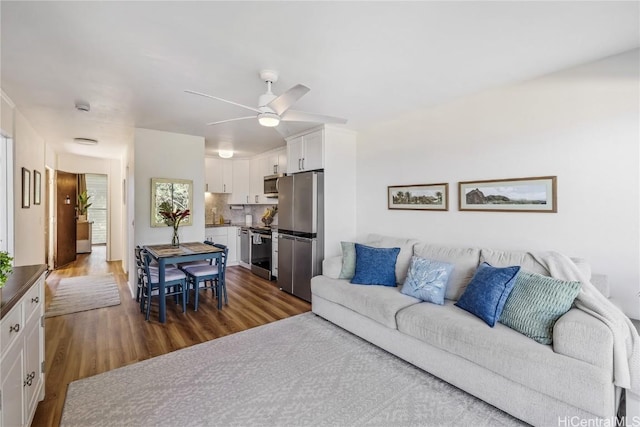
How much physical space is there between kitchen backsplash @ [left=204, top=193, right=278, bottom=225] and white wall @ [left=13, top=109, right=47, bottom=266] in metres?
2.83

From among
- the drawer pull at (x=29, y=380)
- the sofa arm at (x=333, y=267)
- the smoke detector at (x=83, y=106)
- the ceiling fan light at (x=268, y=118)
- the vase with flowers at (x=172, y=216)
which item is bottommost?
the drawer pull at (x=29, y=380)

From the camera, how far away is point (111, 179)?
7.23m

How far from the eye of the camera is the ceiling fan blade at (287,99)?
6.74 ft

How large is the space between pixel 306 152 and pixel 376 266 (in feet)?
6.84

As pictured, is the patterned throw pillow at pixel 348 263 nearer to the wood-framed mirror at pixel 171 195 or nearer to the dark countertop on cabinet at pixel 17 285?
the dark countertop on cabinet at pixel 17 285

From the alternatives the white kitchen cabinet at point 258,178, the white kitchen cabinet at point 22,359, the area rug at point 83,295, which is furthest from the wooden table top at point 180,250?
the white kitchen cabinet at point 258,178

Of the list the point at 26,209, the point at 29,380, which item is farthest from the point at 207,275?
the point at 26,209

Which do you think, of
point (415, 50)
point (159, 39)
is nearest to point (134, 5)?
point (159, 39)

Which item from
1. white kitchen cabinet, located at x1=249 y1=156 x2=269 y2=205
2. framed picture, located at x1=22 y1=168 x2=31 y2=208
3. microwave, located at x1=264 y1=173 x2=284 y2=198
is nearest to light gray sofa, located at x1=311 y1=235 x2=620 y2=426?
microwave, located at x1=264 y1=173 x2=284 y2=198

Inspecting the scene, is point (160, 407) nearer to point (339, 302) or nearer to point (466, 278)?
point (339, 302)

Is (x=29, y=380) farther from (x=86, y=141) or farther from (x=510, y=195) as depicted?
(x=86, y=141)

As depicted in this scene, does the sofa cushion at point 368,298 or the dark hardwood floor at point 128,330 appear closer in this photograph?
the dark hardwood floor at point 128,330

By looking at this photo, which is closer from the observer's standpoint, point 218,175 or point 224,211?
point 218,175

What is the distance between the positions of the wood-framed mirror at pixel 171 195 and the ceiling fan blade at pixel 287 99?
2.82 metres
